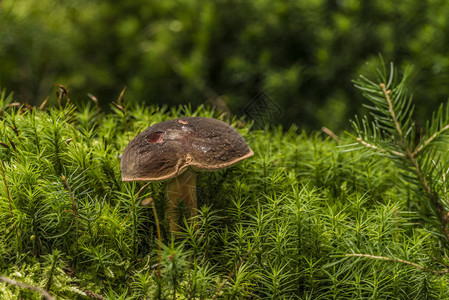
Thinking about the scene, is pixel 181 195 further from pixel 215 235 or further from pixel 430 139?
pixel 430 139

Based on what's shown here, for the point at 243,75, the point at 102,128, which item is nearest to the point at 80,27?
the point at 243,75

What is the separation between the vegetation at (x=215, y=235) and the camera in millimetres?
1154

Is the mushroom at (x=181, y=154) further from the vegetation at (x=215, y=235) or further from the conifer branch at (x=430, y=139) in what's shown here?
the conifer branch at (x=430, y=139)

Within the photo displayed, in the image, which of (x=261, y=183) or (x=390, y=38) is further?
(x=390, y=38)

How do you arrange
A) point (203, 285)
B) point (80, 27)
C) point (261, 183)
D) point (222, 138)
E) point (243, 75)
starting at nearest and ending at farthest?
point (203, 285), point (222, 138), point (261, 183), point (243, 75), point (80, 27)

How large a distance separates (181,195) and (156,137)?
23 centimetres

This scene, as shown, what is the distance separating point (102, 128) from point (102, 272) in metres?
0.86

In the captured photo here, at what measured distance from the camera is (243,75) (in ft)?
10.5

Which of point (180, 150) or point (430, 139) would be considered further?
point (180, 150)

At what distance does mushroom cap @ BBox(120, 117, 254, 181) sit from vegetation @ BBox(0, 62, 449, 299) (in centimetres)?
14

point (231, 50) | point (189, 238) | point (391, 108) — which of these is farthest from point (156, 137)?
point (231, 50)

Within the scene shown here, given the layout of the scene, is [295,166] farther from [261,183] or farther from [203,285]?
[203,285]

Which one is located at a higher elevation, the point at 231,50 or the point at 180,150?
the point at 180,150

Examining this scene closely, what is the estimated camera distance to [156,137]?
140 centimetres
